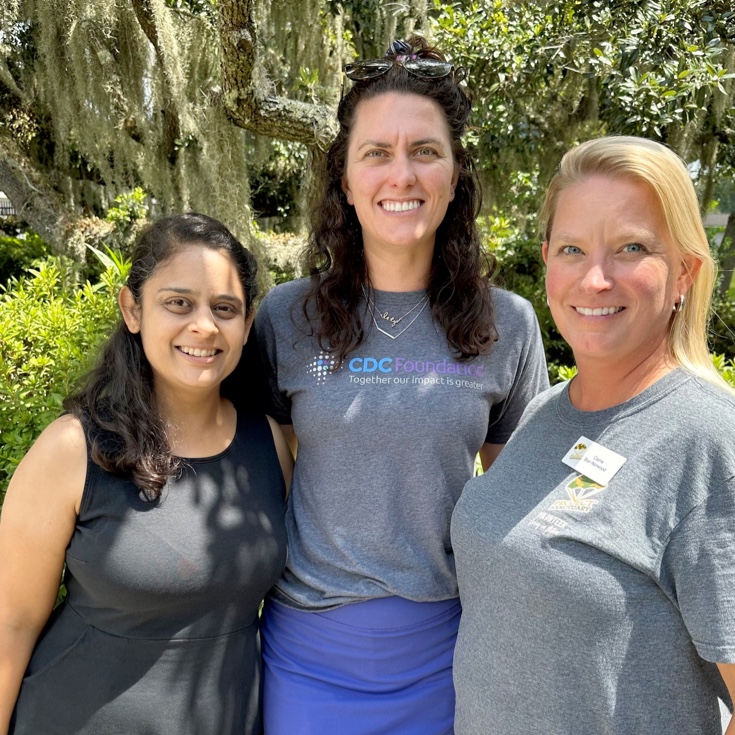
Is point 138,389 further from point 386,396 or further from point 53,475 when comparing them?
point 386,396

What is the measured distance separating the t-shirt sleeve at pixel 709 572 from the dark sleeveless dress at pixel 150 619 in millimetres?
1045

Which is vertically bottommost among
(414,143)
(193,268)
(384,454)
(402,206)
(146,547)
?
(146,547)

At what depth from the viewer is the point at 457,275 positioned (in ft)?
7.01

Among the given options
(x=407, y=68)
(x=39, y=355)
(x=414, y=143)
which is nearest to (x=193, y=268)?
(x=414, y=143)

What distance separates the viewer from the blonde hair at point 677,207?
140 centimetres

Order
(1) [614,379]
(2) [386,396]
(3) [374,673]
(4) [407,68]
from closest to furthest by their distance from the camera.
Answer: (1) [614,379] < (3) [374,673] < (2) [386,396] < (4) [407,68]

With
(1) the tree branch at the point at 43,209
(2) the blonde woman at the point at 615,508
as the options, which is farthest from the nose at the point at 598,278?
(1) the tree branch at the point at 43,209

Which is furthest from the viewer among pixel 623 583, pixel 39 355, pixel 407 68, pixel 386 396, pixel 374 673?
pixel 39 355

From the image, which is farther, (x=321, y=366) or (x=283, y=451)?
(x=283, y=451)

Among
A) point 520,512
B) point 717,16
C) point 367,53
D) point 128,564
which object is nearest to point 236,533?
point 128,564

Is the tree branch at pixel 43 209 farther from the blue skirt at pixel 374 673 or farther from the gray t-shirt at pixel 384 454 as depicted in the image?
the blue skirt at pixel 374 673

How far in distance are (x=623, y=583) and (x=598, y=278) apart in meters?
0.59

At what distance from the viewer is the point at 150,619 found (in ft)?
5.66

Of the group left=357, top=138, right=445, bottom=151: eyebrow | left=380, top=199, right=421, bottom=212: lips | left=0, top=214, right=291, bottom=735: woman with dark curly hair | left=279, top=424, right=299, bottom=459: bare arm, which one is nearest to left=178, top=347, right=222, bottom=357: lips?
left=0, top=214, right=291, bottom=735: woman with dark curly hair
